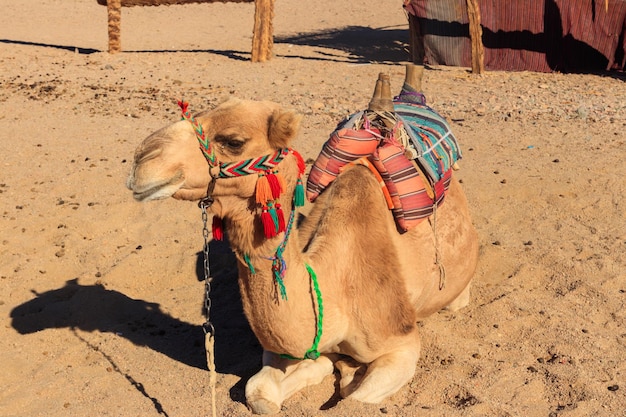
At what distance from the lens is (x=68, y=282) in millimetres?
6707

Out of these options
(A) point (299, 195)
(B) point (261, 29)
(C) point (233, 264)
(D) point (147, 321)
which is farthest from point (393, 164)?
(B) point (261, 29)

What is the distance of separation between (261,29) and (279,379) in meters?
12.2

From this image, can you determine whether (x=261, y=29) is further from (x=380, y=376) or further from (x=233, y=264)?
(x=380, y=376)

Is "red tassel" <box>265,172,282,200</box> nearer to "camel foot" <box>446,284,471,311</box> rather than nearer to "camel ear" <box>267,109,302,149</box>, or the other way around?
"camel ear" <box>267,109,302,149</box>

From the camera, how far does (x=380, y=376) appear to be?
4.65 m

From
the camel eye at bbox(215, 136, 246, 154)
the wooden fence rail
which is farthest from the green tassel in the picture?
the wooden fence rail

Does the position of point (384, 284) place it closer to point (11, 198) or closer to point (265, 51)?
point (11, 198)

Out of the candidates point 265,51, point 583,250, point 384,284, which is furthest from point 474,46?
point 384,284

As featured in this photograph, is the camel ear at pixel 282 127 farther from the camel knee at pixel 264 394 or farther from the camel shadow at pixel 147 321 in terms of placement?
the camel shadow at pixel 147 321

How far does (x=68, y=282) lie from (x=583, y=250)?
13.3 ft

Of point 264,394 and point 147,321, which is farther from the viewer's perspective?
point 147,321

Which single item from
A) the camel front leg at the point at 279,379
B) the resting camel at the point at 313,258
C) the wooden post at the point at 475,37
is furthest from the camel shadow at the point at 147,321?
the wooden post at the point at 475,37

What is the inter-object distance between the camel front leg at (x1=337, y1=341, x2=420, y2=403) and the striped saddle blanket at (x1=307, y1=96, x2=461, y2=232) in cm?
75

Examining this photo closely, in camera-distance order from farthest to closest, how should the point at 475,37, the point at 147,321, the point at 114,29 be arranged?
the point at 114,29, the point at 475,37, the point at 147,321
